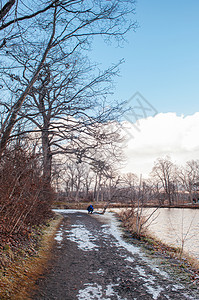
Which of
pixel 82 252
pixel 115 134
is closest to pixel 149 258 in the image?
pixel 82 252

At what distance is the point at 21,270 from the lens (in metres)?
4.17

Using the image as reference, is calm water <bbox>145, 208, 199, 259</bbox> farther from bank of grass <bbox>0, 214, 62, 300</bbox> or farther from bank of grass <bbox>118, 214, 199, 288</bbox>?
bank of grass <bbox>0, 214, 62, 300</bbox>

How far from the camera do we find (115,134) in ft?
27.2

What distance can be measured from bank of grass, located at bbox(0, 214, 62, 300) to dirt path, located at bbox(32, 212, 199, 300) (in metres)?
0.20

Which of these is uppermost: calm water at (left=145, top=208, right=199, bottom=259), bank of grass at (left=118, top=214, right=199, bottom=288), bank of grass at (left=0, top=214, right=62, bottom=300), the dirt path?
bank of grass at (left=0, top=214, right=62, bottom=300)

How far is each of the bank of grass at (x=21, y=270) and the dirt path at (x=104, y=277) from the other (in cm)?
20

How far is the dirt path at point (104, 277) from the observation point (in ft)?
12.1

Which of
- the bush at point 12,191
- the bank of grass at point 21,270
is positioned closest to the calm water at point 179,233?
the bank of grass at point 21,270

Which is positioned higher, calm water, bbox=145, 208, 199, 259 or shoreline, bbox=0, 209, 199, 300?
shoreline, bbox=0, 209, 199, 300

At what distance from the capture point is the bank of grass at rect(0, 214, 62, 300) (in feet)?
11.1

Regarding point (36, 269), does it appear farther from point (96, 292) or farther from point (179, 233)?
point (179, 233)

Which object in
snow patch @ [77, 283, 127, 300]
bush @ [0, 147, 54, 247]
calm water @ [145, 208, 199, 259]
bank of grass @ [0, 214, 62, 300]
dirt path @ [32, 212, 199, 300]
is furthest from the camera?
calm water @ [145, 208, 199, 259]

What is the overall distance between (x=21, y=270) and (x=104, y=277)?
1.68 metres

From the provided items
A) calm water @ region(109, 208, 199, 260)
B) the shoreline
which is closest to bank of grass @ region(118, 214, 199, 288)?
the shoreline
